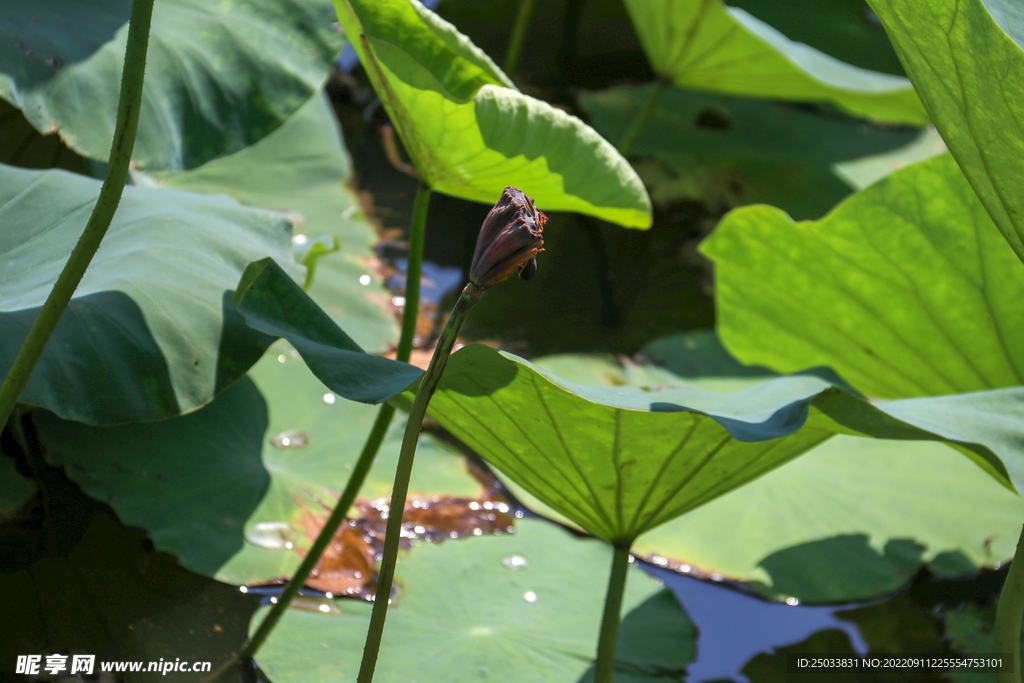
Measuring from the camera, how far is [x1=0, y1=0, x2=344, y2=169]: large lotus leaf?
3.29ft

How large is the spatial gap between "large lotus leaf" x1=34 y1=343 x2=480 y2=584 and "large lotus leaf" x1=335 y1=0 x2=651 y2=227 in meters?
0.50

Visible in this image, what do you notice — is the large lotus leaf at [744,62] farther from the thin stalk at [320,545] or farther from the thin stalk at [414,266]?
the thin stalk at [320,545]

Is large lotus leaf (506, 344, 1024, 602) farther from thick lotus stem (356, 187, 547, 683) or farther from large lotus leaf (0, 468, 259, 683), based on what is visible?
thick lotus stem (356, 187, 547, 683)

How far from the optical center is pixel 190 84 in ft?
3.68

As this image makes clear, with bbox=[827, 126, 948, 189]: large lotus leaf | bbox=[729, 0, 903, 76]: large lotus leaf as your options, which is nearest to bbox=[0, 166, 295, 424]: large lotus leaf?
bbox=[827, 126, 948, 189]: large lotus leaf

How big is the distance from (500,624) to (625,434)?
41cm

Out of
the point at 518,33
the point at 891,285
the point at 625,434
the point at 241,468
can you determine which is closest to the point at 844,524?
the point at 891,285

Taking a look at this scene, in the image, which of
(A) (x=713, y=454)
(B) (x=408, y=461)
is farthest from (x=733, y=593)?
(B) (x=408, y=461)

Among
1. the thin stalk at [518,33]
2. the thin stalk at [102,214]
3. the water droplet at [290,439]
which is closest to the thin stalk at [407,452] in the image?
the thin stalk at [102,214]

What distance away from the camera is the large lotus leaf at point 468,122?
31.1 inches

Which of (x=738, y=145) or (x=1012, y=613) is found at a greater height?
(x=738, y=145)

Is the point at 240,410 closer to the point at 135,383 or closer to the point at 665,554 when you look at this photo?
the point at 135,383

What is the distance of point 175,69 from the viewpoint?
1119 millimetres

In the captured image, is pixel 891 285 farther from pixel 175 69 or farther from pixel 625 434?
pixel 175 69
